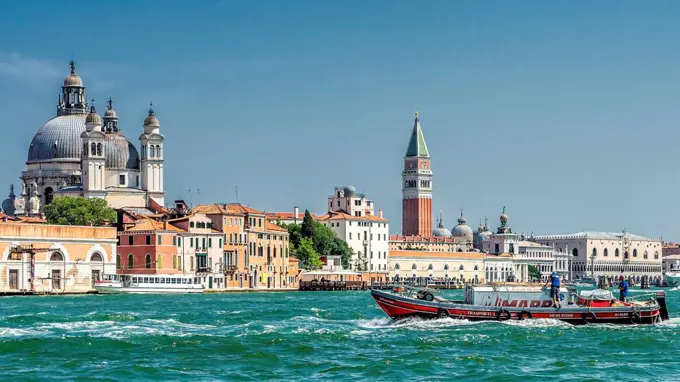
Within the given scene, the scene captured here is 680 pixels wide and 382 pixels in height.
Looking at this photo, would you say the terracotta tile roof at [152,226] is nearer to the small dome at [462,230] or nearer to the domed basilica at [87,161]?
the domed basilica at [87,161]

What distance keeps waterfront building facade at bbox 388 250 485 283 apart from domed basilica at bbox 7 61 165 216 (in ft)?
92.5

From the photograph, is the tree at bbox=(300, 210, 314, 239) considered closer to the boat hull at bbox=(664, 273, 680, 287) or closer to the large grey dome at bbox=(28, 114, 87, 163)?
the large grey dome at bbox=(28, 114, 87, 163)

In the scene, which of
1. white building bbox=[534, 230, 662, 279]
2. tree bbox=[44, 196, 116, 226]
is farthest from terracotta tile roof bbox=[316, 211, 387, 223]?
white building bbox=[534, 230, 662, 279]

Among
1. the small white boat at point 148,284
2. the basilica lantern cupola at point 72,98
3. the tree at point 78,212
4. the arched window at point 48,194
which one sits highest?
the basilica lantern cupola at point 72,98

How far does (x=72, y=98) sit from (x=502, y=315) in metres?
85.4

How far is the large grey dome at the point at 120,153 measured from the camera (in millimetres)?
113062

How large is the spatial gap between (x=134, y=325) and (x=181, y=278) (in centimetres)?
4167

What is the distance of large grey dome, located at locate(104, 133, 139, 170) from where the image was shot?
371 feet

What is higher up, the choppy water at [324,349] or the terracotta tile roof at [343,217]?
the terracotta tile roof at [343,217]

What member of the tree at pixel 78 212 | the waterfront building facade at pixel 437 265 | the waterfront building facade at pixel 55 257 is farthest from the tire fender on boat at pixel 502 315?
the waterfront building facade at pixel 437 265

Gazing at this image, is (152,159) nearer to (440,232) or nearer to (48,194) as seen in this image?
(48,194)

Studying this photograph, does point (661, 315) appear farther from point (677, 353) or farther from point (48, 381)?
point (48, 381)

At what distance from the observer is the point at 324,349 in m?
35.8

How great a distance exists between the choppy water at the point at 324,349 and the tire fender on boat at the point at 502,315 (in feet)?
1.62
